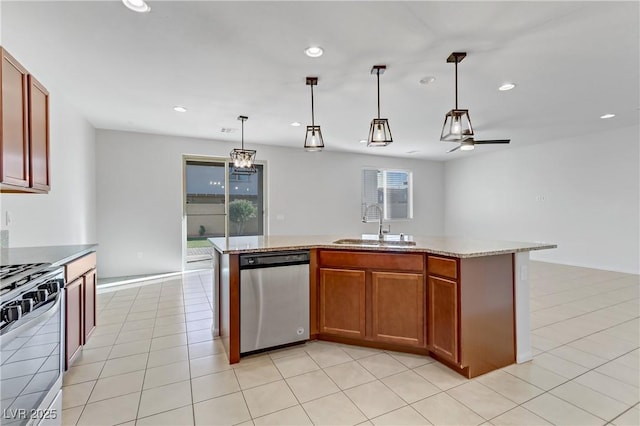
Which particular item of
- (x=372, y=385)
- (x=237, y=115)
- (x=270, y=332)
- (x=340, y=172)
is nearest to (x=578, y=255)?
(x=340, y=172)

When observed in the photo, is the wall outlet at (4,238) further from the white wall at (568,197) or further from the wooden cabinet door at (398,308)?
the white wall at (568,197)

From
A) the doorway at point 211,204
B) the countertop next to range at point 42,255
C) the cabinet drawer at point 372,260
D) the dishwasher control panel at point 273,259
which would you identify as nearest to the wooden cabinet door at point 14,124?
the countertop next to range at point 42,255

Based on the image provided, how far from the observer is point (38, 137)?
227 centimetres

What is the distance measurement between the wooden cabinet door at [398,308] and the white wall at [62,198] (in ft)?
10.2

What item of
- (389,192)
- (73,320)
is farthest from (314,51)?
(389,192)

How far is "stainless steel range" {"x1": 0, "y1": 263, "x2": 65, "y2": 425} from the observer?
4.06ft

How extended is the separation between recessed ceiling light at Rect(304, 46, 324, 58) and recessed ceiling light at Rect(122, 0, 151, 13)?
1213 millimetres

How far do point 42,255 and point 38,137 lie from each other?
0.88 m

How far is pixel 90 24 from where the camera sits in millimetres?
2270

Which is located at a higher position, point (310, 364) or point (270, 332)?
point (270, 332)

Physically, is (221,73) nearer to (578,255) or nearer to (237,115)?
(237,115)

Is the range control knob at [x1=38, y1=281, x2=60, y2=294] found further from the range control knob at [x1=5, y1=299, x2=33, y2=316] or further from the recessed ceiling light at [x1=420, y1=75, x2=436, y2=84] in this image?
the recessed ceiling light at [x1=420, y1=75, x2=436, y2=84]

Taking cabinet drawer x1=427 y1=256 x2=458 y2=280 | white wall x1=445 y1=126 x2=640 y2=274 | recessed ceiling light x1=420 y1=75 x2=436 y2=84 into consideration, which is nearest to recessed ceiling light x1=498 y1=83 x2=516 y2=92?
recessed ceiling light x1=420 y1=75 x2=436 y2=84

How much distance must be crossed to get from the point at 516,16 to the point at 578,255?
5.79 metres
